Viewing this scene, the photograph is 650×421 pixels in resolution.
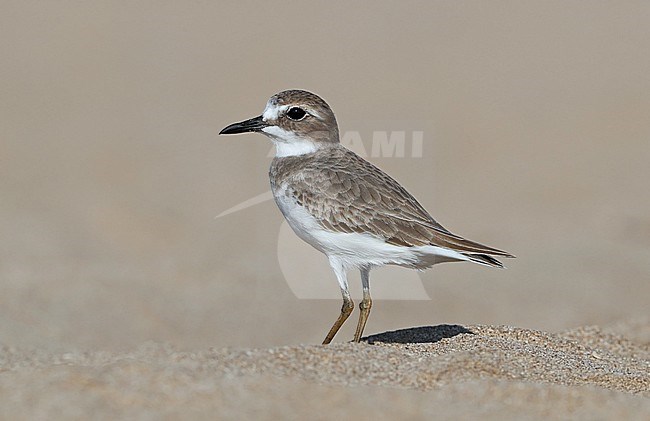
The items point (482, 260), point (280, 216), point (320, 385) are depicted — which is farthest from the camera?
point (280, 216)

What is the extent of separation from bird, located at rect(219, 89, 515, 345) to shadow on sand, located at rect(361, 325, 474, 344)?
242 mm

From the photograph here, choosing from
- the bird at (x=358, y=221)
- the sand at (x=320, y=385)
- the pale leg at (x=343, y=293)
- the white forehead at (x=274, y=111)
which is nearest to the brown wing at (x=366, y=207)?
the bird at (x=358, y=221)

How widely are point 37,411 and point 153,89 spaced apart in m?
11.3

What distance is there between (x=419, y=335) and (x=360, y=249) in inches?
29.9

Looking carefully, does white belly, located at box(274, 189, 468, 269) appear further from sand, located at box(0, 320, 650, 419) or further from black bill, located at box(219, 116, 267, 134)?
black bill, located at box(219, 116, 267, 134)

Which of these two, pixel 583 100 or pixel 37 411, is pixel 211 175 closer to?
pixel 583 100

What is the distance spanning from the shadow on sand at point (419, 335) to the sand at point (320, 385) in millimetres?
266

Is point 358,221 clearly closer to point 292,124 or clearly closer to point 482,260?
point 482,260

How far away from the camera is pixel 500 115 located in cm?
1395

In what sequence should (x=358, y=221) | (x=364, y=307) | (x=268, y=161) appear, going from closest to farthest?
1. (x=358, y=221)
2. (x=364, y=307)
3. (x=268, y=161)

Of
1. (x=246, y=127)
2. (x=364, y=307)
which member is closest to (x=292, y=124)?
(x=246, y=127)

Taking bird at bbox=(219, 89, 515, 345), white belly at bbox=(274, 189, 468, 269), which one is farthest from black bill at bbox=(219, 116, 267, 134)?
white belly at bbox=(274, 189, 468, 269)

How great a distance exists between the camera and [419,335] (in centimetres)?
533

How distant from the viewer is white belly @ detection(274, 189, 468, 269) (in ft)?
15.8
